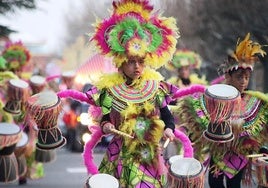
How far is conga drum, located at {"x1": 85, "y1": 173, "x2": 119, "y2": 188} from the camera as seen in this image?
304 inches

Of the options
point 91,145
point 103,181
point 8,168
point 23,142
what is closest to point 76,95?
point 91,145

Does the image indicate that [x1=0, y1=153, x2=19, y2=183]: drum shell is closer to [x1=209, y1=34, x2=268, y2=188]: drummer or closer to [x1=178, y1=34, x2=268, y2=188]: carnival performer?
[x1=178, y1=34, x2=268, y2=188]: carnival performer

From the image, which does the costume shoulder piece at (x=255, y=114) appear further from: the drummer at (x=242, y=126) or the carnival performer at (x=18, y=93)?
the carnival performer at (x=18, y=93)

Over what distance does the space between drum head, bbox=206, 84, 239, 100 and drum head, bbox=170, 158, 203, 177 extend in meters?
0.64

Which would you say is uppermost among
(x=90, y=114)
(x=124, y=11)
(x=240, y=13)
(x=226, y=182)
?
(x=240, y=13)

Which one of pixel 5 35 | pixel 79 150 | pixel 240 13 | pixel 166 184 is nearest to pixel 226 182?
pixel 166 184

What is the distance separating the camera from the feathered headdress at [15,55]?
52.9ft

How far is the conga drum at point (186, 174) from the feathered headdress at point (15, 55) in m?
8.14

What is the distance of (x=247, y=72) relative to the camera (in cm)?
988

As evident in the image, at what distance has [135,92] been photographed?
8359 millimetres

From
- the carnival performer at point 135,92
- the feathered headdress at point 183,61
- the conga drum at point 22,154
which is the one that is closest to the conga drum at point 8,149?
the conga drum at point 22,154

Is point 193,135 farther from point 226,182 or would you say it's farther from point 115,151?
point 115,151

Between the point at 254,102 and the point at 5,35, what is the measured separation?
5648 mm

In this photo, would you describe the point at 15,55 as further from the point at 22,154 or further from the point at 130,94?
the point at 130,94
